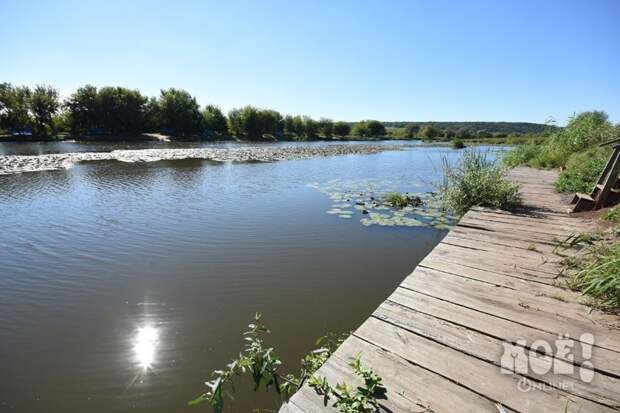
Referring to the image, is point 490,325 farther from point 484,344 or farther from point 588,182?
point 588,182

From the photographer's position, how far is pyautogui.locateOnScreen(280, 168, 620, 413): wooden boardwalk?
149 centimetres

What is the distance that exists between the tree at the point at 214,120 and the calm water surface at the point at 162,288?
59254 millimetres

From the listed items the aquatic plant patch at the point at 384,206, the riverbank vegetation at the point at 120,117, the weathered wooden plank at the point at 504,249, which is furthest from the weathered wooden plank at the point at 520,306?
the riverbank vegetation at the point at 120,117

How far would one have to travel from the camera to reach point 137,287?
15.4 ft

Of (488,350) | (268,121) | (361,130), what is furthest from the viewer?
(361,130)

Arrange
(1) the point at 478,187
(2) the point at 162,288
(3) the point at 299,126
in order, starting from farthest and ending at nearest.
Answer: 1. (3) the point at 299,126
2. (1) the point at 478,187
3. (2) the point at 162,288

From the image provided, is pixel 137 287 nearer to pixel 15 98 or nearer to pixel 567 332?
pixel 567 332

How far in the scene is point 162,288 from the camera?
466cm

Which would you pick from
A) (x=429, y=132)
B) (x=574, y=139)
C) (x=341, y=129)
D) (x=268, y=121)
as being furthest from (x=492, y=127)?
(x=574, y=139)

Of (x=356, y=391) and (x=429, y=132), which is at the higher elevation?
(x=429, y=132)

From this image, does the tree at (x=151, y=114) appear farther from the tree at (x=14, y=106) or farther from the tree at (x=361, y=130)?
the tree at (x=361, y=130)

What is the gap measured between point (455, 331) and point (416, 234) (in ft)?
18.3

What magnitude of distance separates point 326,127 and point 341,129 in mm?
8053

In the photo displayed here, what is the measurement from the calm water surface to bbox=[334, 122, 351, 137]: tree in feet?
299
